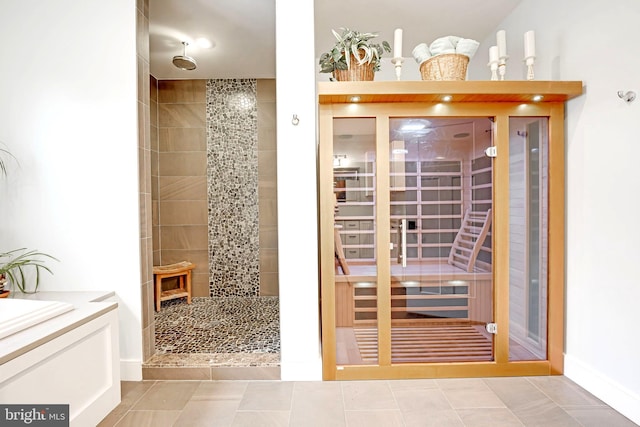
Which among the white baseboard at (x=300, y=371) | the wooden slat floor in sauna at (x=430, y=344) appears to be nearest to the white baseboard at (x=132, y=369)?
the white baseboard at (x=300, y=371)

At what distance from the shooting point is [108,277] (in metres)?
2.23

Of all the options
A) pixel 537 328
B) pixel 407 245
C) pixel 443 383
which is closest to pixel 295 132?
pixel 407 245

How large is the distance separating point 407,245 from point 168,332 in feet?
7.46

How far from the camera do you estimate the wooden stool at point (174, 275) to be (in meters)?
3.49

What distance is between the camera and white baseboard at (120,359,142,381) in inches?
88.0

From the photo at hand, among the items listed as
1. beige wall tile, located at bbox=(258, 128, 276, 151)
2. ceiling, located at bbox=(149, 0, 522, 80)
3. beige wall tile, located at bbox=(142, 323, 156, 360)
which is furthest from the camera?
beige wall tile, located at bbox=(258, 128, 276, 151)

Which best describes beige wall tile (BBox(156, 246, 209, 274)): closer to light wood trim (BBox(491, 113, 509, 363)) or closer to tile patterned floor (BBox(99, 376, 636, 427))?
tile patterned floor (BBox(99, 376, 636, 427))

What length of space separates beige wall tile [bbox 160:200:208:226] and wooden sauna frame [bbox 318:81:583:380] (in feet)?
7.74

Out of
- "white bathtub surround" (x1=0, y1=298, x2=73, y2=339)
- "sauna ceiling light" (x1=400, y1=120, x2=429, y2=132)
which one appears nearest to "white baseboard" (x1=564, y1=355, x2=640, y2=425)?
"sauna ceiling light" (x1=400, y1=120, x2=429, y2=132)

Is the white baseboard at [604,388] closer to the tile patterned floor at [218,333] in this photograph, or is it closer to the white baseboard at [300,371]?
the white baseboard at [300,371]

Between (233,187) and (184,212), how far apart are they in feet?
2.34

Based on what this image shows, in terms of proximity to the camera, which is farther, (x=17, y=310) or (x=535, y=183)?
(x=535, y=183)

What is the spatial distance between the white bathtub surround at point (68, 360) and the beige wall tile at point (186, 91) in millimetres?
2776

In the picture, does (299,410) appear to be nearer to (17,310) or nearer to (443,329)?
(443,329)
